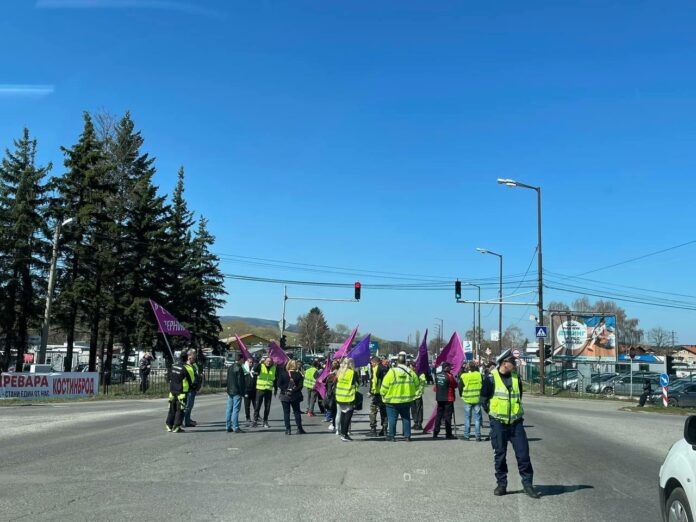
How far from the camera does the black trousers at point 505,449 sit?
7.98m

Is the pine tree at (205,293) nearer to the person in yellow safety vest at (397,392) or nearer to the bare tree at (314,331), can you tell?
the person in yellow safety vest at (397,392)

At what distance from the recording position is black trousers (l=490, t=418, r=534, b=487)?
7.98m

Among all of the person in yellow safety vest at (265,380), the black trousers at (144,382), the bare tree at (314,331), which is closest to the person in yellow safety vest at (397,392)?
the person in yellow safety vest at (265,380)

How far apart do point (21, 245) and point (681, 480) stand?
39.7 meters

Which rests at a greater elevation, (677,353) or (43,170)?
(43,170)

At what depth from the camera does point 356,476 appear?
9.12 meters

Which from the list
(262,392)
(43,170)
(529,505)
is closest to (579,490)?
(529,505)

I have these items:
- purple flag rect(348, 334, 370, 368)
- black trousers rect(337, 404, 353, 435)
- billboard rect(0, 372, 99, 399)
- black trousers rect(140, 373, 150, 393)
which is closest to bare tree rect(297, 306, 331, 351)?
black trousers rect(140, 373, 150, 393)

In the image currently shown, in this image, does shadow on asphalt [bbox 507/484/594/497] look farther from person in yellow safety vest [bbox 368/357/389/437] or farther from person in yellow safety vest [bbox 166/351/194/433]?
person in yellow safety vest [bbox 166/351/194/433]

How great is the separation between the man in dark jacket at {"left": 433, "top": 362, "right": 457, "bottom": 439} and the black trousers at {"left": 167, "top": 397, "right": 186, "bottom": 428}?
5748mm

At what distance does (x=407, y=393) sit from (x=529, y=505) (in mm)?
5796

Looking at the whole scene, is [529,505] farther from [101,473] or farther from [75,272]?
[75,272]

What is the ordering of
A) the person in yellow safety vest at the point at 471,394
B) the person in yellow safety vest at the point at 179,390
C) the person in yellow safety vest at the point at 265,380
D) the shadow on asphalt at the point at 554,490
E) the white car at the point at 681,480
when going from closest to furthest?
the white car at the point at 681,480, the shadow on asphalt at the point at 554,490, the person in yellow safety vest at the point at 471,394, the person in yellow safety vest at the point at 179,390, the person in yellow safety vest at the point at 265,380

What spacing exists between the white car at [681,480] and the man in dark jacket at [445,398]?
8362 millimetres
